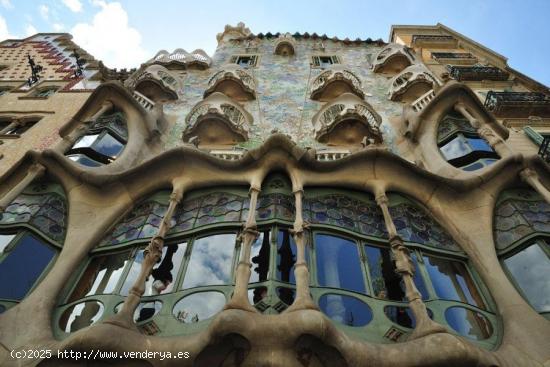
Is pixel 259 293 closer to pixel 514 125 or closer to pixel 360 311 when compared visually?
pixel 360 311

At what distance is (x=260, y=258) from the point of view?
20.5 ft

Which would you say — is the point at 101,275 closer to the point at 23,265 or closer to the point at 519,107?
the point at 23,265

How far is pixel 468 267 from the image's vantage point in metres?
7.10

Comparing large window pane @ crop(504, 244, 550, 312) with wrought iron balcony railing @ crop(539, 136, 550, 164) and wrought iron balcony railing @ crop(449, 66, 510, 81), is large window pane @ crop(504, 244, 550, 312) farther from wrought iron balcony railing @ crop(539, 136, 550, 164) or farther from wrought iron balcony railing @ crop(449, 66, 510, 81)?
wrought iron balcony railing @ crop(449, 66, 510, 81)

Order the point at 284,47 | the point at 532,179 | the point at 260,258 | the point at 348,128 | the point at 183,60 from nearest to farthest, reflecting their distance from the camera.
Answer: the point at 260,258 < the point at 532,179 < the point at 348,128 < the point at 183,60 < the point at 284,47

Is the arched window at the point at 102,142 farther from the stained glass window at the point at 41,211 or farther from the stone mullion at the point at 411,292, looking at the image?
the stone mullion at the point at 411,292

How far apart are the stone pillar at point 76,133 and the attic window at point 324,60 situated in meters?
11.5

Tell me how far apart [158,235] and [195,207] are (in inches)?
58.1

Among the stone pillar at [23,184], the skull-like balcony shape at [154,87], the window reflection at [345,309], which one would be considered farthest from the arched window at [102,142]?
the window reflection at [345,309]

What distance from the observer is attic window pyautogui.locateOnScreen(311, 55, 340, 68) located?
63.1 ft

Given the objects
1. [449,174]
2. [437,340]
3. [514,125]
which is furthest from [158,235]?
[514,125]

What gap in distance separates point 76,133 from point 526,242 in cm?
1109

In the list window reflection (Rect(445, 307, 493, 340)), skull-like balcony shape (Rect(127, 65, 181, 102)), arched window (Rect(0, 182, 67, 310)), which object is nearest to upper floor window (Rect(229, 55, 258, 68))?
skull-like balcony shape (Rect(127, 65, 181, 102))

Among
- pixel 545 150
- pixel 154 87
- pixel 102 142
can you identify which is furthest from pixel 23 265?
pixel 545 150
